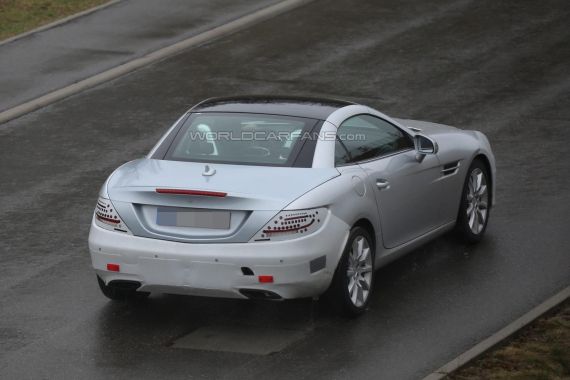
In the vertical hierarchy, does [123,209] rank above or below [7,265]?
above

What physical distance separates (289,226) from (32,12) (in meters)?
14.3

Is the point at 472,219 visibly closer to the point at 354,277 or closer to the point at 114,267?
the point at 354,277

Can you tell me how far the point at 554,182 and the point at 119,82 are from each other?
697cm

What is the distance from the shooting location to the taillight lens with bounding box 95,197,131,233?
923cm

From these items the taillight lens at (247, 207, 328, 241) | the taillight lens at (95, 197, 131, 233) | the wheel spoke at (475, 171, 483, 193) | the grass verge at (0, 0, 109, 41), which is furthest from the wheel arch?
the grass verge at (0, 0, 109, 41)

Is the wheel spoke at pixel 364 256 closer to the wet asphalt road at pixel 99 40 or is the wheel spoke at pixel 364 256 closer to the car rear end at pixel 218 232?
the car rear end at pixel 218 232

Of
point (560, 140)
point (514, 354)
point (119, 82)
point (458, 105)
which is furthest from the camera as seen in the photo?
point (119, 82)

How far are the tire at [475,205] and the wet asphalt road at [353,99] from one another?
0.17 m

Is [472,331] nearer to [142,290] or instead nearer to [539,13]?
[142,290]

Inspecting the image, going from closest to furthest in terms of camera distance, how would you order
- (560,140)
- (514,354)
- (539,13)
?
(514,354)
(560,140)
(539,13)

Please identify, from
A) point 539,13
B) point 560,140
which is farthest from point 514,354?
point 539,13

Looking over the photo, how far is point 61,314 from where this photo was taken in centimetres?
977

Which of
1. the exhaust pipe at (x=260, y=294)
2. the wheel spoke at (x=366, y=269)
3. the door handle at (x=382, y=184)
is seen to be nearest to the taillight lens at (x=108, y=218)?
the exhaust pipe at (x=260, y=294)

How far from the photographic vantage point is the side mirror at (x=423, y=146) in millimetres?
10719
